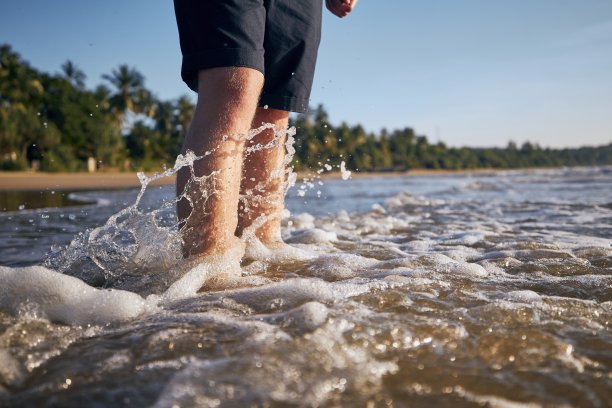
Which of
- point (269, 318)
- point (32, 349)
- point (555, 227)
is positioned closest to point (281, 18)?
point (269, 318)

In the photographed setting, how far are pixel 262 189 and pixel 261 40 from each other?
78 centimetres

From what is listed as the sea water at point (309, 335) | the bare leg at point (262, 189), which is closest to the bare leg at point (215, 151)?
the sea water at point (309, 335)

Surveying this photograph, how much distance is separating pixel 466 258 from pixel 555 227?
187 centimetres

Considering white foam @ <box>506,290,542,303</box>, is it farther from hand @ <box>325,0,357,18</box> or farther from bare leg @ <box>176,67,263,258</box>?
hand @ <box>325,0,357,18</box>

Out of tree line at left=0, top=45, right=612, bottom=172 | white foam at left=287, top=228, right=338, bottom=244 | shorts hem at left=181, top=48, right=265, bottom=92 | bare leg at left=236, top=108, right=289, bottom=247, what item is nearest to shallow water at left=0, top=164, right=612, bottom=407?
bare leg at left=236, top=108, right=289, bottom=247

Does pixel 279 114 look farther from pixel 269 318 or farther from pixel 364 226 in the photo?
pixel 364 226

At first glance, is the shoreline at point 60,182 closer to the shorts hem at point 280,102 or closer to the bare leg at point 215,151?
the shorts hem at point 280,102

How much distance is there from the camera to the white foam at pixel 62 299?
4.10 feet

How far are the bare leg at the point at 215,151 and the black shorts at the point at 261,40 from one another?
0.07 metres

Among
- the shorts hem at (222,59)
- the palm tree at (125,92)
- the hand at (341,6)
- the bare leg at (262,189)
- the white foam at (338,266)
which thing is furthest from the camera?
the palm tree at (125,92)

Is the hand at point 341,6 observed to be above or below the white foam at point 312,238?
above

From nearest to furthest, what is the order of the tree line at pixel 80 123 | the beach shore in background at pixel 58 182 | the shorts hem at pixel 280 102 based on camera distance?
the shorts hem at pixel 280 102
the beach shore in background at pixel 58 182
the tree line at pixel 80 123

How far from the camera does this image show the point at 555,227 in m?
3.67

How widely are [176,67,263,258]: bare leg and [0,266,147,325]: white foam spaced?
406 mm
